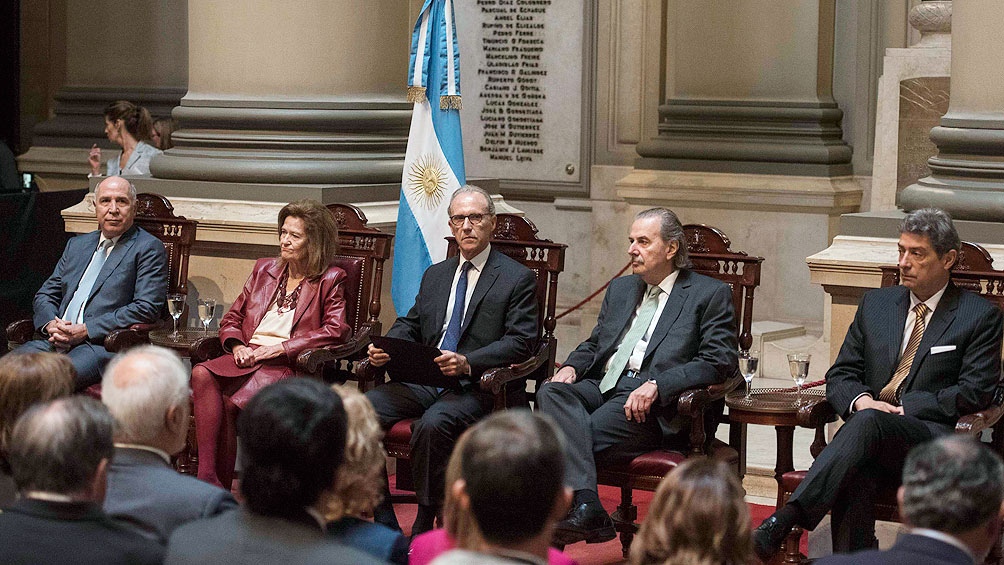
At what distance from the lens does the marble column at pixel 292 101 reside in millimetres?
6957

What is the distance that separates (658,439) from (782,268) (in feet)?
14.1

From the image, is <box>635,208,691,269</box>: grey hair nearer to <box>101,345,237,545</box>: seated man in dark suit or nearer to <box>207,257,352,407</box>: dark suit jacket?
<box>207,257,352,407</box>: dark suit jacket

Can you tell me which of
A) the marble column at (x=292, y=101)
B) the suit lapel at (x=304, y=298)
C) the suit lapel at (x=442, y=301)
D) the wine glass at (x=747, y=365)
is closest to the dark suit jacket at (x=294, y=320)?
the suit lapel at (x=304, y=298)

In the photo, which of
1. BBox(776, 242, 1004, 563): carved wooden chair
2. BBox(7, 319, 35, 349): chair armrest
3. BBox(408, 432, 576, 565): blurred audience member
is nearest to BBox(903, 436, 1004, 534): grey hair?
BBox(408, 432, 576, 565): blurred audience member

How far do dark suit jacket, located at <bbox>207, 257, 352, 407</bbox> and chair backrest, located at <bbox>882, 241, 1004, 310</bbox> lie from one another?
2.11 meters

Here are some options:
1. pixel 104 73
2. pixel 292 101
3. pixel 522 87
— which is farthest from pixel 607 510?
pixel 104 73

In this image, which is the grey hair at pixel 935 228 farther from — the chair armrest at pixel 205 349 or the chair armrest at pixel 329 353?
the chair armrest at pixel 205 349

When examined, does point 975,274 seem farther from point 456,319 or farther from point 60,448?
point 60,448

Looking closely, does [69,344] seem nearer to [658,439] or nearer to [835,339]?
[658,439]

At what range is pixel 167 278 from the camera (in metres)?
→ 6.31

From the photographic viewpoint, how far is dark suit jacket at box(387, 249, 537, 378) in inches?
215

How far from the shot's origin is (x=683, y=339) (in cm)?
522

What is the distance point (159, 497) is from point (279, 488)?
0.58 m

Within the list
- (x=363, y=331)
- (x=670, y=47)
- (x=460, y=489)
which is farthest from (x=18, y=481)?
(x=670, y=47)
